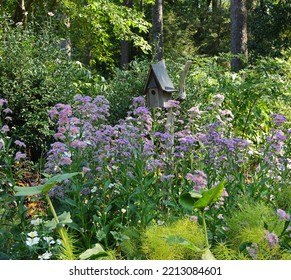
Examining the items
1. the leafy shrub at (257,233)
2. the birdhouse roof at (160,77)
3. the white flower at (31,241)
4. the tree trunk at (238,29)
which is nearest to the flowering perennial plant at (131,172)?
the leafy shrub at (257,233)

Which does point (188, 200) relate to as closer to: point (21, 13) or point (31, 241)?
point (31, 241)

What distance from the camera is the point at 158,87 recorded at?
5.62 m

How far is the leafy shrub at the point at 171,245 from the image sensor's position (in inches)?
116

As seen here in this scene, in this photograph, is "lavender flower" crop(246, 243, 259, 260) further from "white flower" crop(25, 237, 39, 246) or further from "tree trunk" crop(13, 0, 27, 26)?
"tree trunk" crop(13, 0, 27, 26)

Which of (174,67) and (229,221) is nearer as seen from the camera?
(229,221)

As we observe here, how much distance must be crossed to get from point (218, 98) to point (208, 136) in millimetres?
524

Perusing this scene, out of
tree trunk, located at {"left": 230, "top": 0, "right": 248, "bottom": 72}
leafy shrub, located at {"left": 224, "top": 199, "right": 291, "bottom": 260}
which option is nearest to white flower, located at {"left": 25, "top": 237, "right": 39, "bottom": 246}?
leafy shrub, located at {"left": 224, "top": 199, "right": 291, "bottom": 260}

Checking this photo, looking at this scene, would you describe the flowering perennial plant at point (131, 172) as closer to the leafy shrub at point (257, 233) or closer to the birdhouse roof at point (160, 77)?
the leafy shrub at point (257, 233)

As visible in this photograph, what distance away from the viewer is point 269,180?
4016 millimetres

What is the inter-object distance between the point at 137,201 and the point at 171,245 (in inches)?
27.1

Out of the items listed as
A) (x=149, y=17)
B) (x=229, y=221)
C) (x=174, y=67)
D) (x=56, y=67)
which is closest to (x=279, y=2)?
(x=149, y=17)

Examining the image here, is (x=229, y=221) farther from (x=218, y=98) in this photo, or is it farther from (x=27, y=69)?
(x=27, y=69)

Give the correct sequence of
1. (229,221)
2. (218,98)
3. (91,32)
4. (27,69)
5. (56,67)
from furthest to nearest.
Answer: (91,32), (56,67), (27,69), (218,98), (229,221)

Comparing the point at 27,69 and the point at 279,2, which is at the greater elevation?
the point at 279,2
